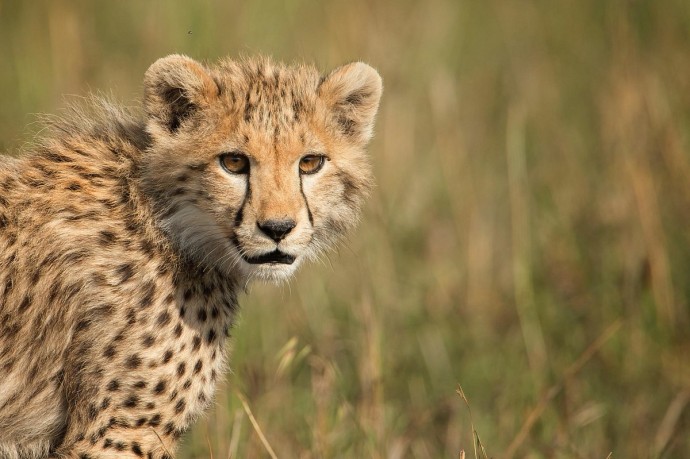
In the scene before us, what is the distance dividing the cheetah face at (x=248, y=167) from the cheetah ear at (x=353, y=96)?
0.05 feet

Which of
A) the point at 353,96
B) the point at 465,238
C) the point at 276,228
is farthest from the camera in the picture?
the point at 465,238

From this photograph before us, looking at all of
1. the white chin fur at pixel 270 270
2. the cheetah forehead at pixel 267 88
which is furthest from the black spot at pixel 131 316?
the cheetah forehead at pixel 267 88

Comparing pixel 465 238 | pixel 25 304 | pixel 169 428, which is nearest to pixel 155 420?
pixel 169 428

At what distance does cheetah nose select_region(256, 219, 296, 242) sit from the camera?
3.89 metres

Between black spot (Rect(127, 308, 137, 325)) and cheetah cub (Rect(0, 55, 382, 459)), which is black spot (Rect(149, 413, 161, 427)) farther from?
black spot (Rect(127, 308, 137, 325))

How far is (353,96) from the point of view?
4617mm

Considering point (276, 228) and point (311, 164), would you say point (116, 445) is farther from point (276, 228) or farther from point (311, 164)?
point (311, 164)

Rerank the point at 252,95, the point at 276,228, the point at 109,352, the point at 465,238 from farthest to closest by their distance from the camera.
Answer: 1. the point at 465,238
2. the point at 252,95
3. the point at 109,352
4. the point at 276,228

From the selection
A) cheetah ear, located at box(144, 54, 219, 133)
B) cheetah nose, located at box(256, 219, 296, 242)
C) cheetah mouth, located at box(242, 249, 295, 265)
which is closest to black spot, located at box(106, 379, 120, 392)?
cheetah mouth, located at box(242, 249, 295, 265)

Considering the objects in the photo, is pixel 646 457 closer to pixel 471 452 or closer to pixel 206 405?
pixel 471 452

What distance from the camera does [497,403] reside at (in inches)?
232

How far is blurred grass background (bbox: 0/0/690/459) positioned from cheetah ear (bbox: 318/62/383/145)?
0.74m

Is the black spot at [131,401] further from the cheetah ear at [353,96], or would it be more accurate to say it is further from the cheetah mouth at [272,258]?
the cheetah ear at [353,96]

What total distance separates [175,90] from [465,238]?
131 inches
